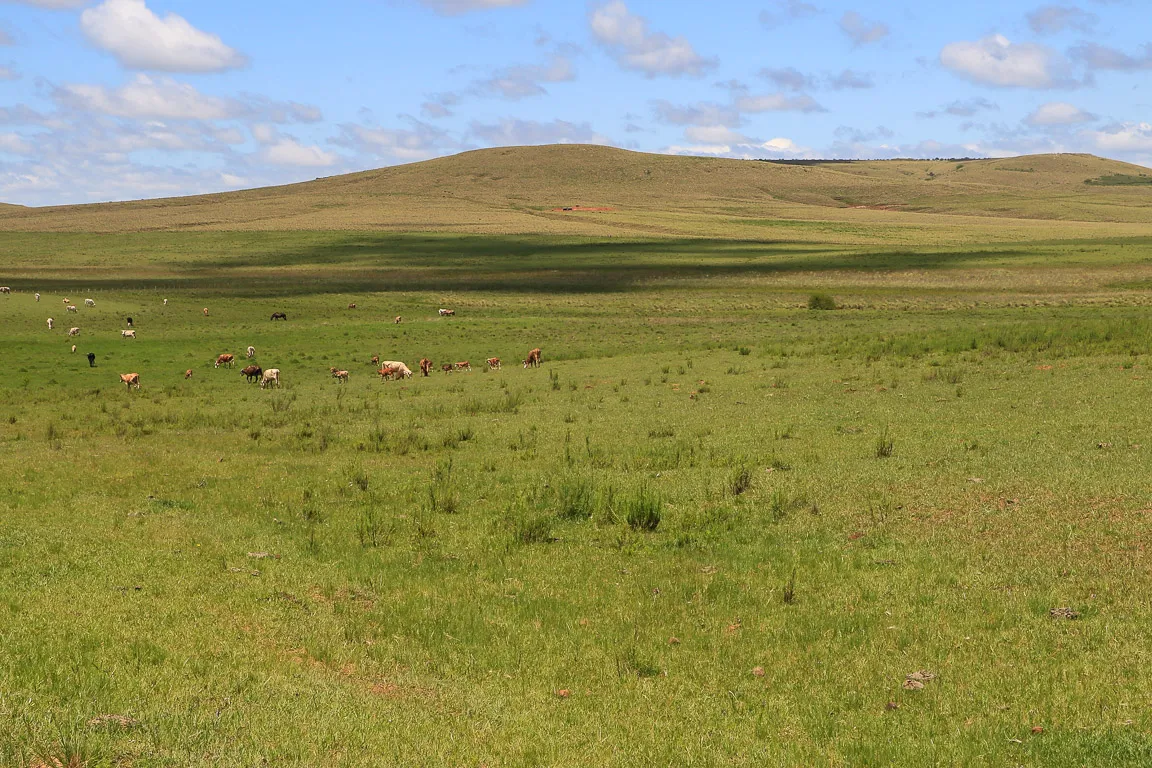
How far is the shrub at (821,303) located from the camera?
60484mm

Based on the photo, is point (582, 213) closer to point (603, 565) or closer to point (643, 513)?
point (643, 513)

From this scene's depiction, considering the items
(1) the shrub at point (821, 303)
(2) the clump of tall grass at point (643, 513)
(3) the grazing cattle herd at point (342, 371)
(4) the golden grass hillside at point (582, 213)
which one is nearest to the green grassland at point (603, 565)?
(2) the clump of tall grass at point (643, 513)

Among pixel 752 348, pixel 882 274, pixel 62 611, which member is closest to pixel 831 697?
pixel 62 611

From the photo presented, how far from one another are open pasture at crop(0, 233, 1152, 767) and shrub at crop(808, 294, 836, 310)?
27.9m

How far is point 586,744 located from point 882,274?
75.7 m

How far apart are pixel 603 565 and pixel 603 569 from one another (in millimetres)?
173

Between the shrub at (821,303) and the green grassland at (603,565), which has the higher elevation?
the shrub at (821,303)

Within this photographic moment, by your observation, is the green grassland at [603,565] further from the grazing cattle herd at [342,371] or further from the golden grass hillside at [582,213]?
the golden grass hillside at [582,213]

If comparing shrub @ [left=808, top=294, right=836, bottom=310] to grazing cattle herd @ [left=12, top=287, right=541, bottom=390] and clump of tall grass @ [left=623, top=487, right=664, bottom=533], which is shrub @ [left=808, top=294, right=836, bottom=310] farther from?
clump of tall grass @ [left=623, top=487, right=664, bottom=533]

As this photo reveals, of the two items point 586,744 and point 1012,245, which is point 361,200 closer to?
point 1012,245

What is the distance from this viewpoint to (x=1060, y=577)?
Answer: 1059 cm

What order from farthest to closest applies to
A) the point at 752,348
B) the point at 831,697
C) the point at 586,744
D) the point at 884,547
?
the point at 752,348 < the point at 884,547 < the point at 831,697 < the point at 586,744

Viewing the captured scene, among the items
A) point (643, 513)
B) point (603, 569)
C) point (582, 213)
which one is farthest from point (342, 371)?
point (582, 213)

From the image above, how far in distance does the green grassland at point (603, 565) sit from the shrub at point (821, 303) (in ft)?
85.6
